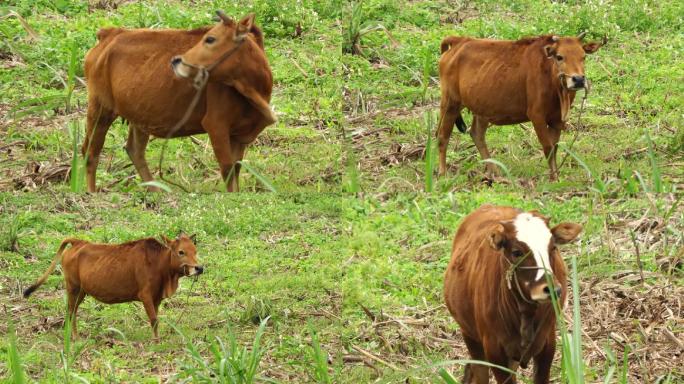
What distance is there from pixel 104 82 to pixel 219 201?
2683 millimetres

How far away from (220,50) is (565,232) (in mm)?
3458

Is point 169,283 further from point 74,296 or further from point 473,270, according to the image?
point 473,270

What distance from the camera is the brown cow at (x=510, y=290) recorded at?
21.2 ft

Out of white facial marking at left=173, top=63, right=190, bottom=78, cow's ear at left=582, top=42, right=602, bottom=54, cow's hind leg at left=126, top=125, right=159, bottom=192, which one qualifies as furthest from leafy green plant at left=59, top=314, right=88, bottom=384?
cow's ear at left=582, top=42, right=602, bottom=54

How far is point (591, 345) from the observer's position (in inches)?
323

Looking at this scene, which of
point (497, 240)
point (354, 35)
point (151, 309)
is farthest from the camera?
point (354, 35)

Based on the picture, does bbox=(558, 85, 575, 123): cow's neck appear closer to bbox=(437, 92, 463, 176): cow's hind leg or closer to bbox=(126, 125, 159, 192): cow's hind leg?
bbox=(437, 92, 463, 176): cow's hind leg

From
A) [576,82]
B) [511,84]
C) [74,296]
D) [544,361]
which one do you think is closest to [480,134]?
[511,84]

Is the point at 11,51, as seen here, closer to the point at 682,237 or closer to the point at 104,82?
the point at 104,82

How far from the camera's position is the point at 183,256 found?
34.8 feet

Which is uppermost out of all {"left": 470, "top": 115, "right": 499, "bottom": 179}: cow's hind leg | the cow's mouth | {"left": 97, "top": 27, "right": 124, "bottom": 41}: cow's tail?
{"left": 97, "top": 27, "right": 124, "bottom": 41}: cow's tail

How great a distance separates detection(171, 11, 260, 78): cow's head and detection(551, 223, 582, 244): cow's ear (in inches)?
129

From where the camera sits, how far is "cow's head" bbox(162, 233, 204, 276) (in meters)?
10.6

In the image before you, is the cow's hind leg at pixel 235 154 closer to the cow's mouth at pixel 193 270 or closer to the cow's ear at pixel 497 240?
the cow's mouth at pixel 193 270
